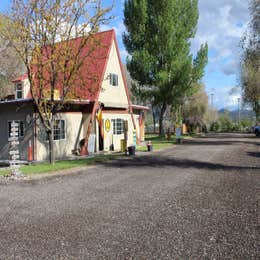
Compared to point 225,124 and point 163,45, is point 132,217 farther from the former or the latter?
point 225,124

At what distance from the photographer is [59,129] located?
1734 centimetres

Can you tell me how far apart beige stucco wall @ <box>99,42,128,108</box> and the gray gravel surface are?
10.1m

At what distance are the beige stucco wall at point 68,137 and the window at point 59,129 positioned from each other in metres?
0.20

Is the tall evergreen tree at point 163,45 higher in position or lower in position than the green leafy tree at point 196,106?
higher

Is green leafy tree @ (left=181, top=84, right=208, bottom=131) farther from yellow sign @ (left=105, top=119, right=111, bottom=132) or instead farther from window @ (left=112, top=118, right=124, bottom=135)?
yellow sign @ (left=105, top=119, right=111, bottom=132)

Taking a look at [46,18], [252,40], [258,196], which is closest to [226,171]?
[258,196]

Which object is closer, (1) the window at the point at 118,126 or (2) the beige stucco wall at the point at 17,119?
(2) the beige stucco wall at the point at 17,119

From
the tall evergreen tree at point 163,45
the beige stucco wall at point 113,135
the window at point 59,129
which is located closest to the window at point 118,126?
the beige stucco wall at point 113,135

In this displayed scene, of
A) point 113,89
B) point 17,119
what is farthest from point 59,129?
point 113,89

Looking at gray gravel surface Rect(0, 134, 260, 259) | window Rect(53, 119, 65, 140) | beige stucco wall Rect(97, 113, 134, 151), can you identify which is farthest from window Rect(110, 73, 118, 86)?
gray gravel surface Rect(0, 134, 260, 259)

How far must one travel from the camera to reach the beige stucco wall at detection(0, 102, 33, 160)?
1569 cm

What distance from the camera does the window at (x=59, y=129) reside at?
17.1 metres

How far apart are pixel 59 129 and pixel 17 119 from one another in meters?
2.46

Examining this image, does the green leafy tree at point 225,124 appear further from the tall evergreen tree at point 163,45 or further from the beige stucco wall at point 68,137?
the beige stucco wall at point 68,137
